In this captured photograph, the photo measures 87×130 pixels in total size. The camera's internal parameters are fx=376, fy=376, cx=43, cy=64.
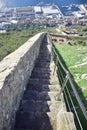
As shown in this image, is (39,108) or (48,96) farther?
(48,96)

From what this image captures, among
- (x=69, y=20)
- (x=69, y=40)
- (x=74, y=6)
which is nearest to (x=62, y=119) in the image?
(x=69, y=40)

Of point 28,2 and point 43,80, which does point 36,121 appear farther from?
point 28,2

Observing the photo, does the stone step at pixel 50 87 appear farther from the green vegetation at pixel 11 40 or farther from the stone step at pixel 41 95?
the green vegetation at pixel 11 40

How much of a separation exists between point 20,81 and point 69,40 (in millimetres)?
23037

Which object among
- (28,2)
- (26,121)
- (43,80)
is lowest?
(28,2)

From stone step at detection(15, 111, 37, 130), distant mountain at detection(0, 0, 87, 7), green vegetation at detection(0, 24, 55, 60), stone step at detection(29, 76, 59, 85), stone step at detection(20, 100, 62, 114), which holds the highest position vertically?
stone step at detection(20, 100, 62, 114)

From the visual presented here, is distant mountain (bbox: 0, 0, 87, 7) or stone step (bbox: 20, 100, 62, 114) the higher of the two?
stone step (bbox: 20, 100, 62, 114)

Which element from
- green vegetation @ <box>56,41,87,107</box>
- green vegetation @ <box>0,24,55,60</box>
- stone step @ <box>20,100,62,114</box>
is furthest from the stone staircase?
green vegetation @ <box>0,24,55,60</box>

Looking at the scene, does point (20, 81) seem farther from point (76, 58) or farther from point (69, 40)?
point (69, 40)

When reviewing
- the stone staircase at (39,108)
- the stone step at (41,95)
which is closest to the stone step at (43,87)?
the stone staircase at (39,108)

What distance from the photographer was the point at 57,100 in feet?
17.8

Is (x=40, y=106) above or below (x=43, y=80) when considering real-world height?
above

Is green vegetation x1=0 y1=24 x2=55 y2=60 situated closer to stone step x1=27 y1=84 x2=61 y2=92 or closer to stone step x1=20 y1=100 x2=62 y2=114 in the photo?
stone step x1=27 y1=84 x2=61 y2=92

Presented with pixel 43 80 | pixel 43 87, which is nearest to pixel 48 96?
pixel 43 87
